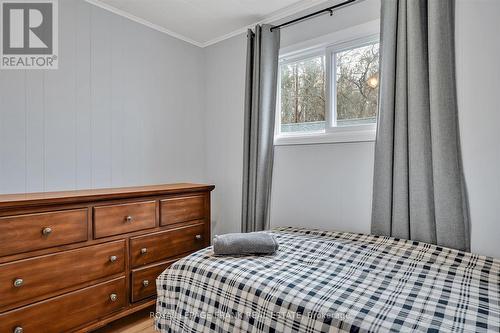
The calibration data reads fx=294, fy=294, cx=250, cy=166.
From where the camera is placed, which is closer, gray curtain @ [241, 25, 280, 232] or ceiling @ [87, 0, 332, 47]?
ceiling @ [87, 0, 332, 47]

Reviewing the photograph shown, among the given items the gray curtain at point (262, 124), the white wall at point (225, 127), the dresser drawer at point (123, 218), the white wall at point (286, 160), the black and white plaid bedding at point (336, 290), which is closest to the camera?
the black and white plaid bedding at point (336, 290)

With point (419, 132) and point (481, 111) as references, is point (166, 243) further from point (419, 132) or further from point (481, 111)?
point (481, 111)

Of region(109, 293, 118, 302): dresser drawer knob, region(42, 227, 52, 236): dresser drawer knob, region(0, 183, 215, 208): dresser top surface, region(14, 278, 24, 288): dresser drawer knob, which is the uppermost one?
region(0, 183, 215, 208): dresser top surface

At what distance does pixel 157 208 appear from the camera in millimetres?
2180

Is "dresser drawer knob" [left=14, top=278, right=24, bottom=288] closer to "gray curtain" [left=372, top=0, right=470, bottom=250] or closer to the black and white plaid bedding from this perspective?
the black and white plaid bedding

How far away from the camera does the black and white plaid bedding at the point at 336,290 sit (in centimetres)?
105

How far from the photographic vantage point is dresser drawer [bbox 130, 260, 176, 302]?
6.77 ft

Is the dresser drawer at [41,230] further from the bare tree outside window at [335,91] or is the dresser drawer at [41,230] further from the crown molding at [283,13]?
the crown molding at [283,13]

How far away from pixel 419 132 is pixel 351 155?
0.50 meters

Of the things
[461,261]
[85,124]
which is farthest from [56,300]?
[461,261]

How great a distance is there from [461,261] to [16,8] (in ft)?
10.3

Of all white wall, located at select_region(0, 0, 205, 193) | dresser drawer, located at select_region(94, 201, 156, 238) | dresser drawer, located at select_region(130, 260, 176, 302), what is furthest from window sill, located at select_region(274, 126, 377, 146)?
dresser drawer, located at select_region(130, 260, 176, 302)

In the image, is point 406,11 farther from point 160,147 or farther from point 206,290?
point 160,147

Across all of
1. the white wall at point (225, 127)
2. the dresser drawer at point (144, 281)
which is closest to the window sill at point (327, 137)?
the white wall at point (225, 127)
